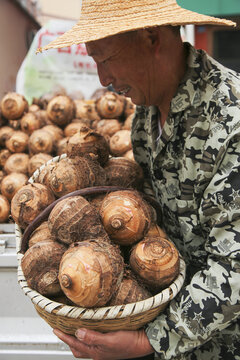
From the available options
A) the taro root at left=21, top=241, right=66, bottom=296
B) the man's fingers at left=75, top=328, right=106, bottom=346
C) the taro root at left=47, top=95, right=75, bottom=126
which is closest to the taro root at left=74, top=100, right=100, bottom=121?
the taro root at left=47, top=95, right=75, bottom=126

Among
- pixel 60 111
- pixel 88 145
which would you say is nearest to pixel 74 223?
pixel 88 145

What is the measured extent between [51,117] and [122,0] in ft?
7.09

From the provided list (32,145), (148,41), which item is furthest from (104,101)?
(148,41)

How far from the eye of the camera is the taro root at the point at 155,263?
1364 mm

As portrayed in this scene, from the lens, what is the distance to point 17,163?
3.10 m

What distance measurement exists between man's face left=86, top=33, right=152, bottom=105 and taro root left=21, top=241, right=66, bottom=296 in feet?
2.20

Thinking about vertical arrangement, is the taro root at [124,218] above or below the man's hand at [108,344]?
above

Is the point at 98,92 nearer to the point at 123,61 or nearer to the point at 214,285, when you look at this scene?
the point at 123,61

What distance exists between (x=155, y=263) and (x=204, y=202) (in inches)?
10.9

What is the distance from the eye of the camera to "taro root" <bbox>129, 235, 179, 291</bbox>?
136cm

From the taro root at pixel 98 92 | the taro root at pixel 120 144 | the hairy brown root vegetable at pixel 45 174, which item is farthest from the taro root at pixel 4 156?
the hairy brown root vegetable at pixel 45 174

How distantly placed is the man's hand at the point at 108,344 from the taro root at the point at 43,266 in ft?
0.57

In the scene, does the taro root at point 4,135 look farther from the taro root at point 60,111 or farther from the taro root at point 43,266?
the taro root at point 43,266

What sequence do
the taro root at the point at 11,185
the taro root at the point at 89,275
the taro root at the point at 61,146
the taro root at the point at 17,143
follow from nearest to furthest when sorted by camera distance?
the taro root at the point at 89,275 → the taro root at the point at 11,185 → the taro root at the point at 61,146 → the taro root at the point at 17,143
